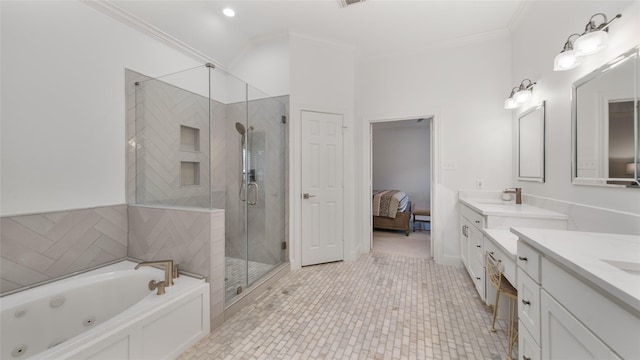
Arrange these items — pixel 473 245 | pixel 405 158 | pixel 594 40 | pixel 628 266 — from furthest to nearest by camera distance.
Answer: pixel 405 158 → pixel 473 245 → pixel 594 40 → pixel 628 266

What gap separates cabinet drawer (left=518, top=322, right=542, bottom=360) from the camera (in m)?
0.99

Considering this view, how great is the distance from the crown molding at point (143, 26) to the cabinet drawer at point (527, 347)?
3.72 meters

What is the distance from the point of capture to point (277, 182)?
2.82m

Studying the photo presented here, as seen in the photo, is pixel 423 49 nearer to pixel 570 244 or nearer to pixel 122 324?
pixel 570 244

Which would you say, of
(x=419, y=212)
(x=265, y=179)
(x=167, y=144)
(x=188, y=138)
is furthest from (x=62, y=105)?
(x=419, y=212)

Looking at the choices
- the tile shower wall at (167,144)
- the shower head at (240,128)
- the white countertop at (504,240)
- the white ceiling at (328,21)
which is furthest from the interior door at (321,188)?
the white countertop at (504,240)

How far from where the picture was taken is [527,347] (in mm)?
1094

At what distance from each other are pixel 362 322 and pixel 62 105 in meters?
2.89

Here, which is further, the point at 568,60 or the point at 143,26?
the point at 143,26

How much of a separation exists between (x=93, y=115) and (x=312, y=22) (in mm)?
2322

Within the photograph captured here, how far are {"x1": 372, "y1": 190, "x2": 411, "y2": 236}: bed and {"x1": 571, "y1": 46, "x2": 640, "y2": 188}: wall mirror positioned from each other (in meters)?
2.69

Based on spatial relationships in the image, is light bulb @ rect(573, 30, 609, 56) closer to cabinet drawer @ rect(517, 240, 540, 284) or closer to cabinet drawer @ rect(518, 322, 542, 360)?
cabinet drawer @ rect(517, 240, 540, 284)

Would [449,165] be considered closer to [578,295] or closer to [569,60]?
[569,60]

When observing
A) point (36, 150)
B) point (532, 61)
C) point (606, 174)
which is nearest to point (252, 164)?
point (36, 150)
